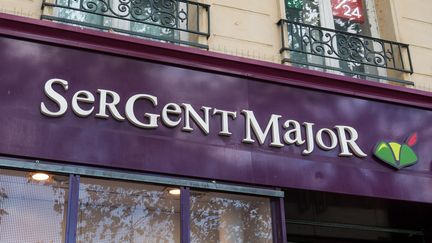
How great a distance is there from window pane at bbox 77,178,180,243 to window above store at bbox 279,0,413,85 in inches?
91.5

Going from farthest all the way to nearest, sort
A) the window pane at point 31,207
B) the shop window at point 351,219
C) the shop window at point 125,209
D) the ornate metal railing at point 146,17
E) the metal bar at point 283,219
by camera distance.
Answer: the shop window at point 351,219 < the ornate metal railing at point 146,17 < the metal bar at point 283,219 < the shop window at point 125,209 < the window pane at point 31,207

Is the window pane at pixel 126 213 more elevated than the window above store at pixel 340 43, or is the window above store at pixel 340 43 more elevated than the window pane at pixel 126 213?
the window above store at pixel 340 43

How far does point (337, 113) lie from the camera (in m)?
6.67

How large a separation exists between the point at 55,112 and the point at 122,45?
3.34ft

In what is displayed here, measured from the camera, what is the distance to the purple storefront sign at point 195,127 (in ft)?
17.5

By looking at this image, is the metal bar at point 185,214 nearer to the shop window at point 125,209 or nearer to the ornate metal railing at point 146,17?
the shop window at point 125,209

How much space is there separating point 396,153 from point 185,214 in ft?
8.85

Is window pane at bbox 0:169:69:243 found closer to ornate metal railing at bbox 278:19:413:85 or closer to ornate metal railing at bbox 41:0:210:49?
ornate metal railing at bbox 41:0:210:49

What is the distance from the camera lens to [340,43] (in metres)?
7.32

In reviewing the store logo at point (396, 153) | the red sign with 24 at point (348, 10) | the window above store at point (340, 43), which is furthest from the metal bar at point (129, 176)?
the red sign with 24 at point (348, 10)

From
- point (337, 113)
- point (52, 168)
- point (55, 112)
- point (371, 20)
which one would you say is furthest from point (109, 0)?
point (371, 20)

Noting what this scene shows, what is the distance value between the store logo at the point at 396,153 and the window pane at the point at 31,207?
352 cm

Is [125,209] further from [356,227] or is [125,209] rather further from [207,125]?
[356,227]

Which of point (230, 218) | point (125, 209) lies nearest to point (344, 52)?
point (230, 218)
